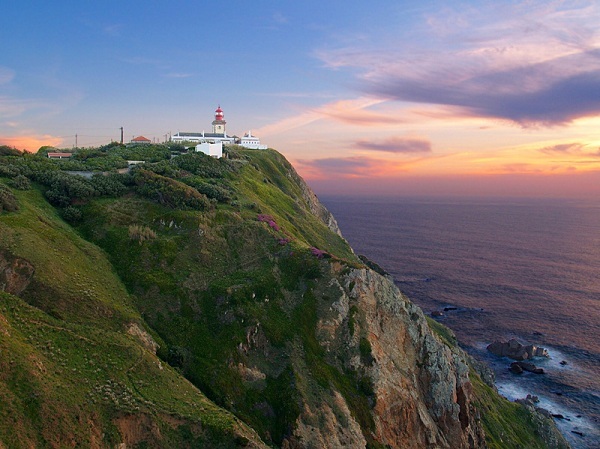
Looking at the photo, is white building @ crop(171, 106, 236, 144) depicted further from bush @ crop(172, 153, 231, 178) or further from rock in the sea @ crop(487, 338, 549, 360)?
rock in the sea @ crop(487, 338, 549, 360)

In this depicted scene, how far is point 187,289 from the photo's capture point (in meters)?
45.1

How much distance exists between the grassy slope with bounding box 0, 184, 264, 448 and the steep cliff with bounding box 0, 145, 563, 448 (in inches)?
4.4

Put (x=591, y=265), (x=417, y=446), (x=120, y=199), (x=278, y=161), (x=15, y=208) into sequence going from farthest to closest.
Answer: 1. (x=591, y=265)
2. (x=278, y=161)
3. (x=120, y=199)
4. (x=15, y=208)
5. (x=417, y=446)

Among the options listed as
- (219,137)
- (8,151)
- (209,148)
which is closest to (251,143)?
(219,137)

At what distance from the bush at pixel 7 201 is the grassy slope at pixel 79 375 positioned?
6.12 metres

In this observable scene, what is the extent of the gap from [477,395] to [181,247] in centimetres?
4659

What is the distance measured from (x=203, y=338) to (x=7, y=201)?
2732 cm

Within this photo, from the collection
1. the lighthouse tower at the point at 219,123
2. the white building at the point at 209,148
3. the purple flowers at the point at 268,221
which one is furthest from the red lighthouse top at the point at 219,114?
the purple flowers at the point at 268,221

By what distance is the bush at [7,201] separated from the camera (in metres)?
45.6

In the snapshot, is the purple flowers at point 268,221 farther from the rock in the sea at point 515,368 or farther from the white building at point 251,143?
the white building at point 251,143

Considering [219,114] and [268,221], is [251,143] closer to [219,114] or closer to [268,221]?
[219,114]

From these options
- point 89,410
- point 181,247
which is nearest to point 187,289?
point 181,247

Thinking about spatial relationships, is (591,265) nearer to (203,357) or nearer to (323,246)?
(323,246)

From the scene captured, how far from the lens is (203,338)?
40.8 m
